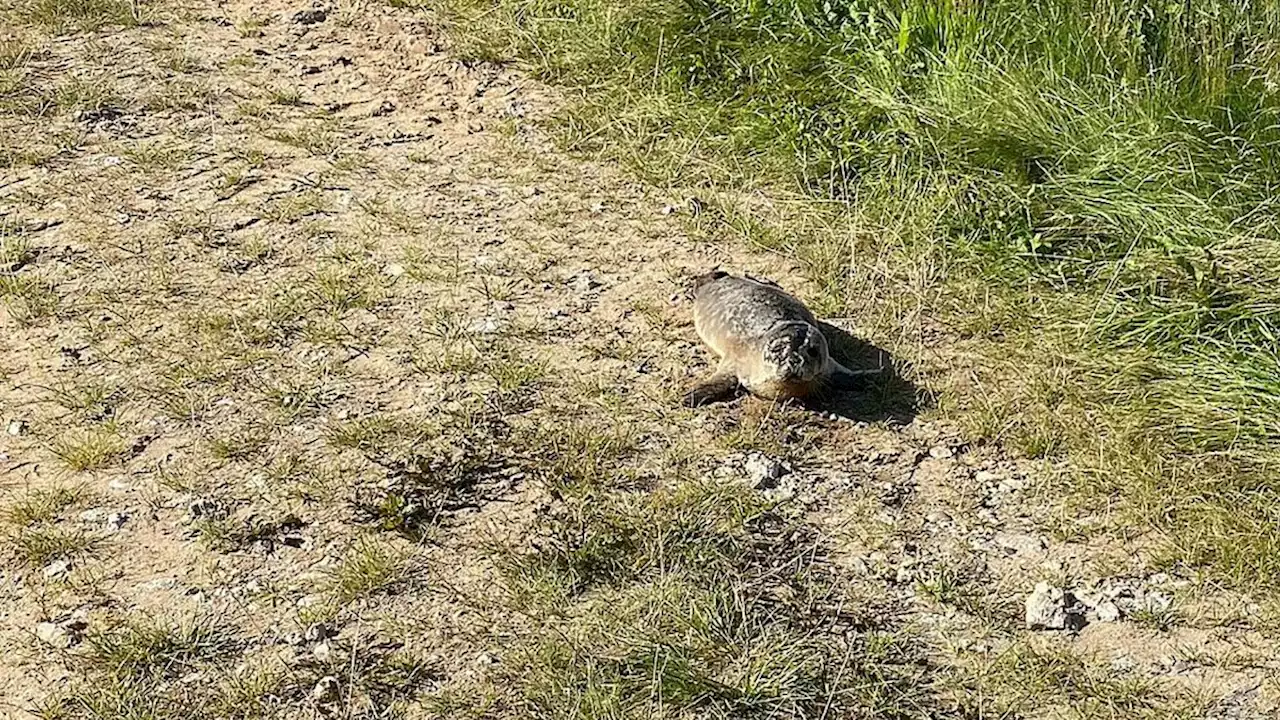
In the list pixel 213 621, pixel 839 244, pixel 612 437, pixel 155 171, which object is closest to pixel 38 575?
pixel 213 621

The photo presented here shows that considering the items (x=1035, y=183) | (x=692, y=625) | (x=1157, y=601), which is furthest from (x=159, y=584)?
(x=1035, y=183)

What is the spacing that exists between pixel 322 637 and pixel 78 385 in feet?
4.80

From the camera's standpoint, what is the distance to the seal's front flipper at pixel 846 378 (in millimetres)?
3887

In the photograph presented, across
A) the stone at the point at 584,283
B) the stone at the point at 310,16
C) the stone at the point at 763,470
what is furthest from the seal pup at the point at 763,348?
the stone at the point at 310,16

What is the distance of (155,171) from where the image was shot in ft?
17.1

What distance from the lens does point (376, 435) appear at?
12.1 feet

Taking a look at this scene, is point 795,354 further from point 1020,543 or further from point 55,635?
point 55,635

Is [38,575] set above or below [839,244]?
below

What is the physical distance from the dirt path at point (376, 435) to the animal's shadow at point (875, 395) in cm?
5

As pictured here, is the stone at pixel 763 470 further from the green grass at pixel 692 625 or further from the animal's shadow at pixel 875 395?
the animal's shadow at pixel 875 395

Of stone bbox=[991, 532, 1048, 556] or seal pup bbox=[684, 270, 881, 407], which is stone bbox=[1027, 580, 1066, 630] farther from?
seal pup bbox=[684, 270, 881, 407]

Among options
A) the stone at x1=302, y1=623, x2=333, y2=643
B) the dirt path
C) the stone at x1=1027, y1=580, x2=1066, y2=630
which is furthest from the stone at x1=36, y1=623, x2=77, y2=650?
the stone at x1=1027, y1=580, x2=1066, y2=630

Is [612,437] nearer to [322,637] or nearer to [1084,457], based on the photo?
[322,637]

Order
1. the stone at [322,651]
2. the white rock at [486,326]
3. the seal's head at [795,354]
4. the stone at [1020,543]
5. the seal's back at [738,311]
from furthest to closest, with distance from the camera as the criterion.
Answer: the white rock at [486,326]
the seal's back at [738,311]
the seal's head at [795,354]
the stone at [1020,543]
the stone at [322,651]
